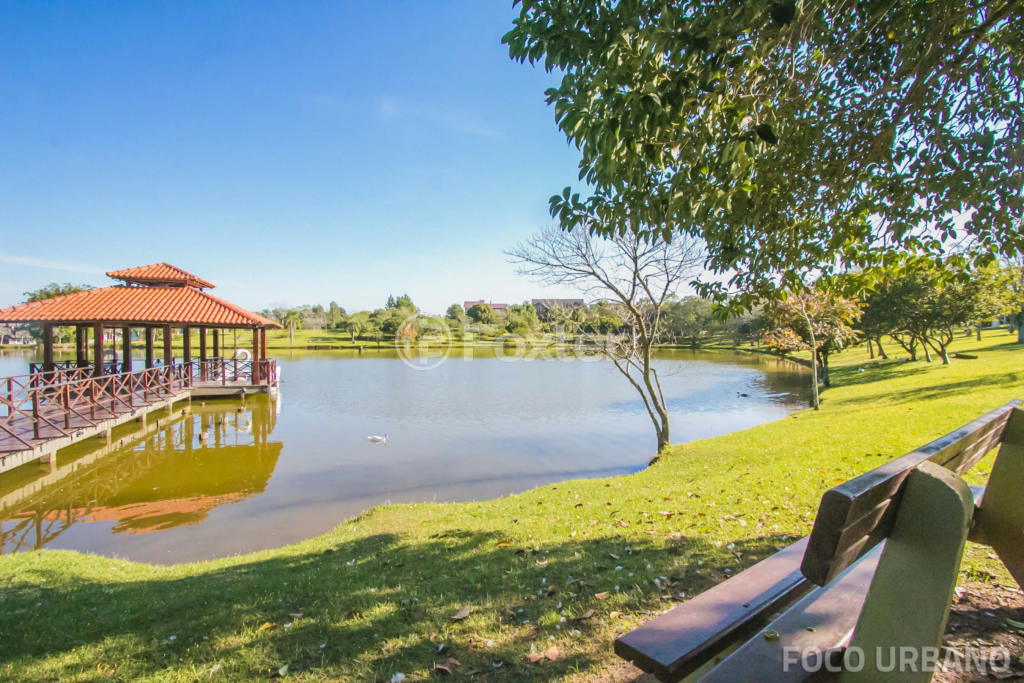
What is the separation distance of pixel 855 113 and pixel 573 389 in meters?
21.8

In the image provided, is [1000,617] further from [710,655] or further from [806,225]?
[806,225]

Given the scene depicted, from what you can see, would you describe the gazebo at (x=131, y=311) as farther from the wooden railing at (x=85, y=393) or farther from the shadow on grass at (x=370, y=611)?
the shadow on grass at (x=370, y=611)

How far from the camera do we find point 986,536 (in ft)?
7.93

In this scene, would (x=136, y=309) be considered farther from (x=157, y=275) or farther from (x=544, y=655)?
(x=544, y=655)

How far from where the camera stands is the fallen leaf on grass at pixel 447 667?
95.3 inches

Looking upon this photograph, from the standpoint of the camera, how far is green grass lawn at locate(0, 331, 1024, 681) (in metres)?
2.67

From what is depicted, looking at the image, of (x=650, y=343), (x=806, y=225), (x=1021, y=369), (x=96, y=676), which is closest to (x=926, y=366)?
(x=1021, y=369)

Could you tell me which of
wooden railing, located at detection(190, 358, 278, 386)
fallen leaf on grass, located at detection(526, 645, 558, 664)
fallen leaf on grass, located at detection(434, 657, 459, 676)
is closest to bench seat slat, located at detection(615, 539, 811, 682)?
fallen leaf on grass, located at detection(526, 645, 558, 664)

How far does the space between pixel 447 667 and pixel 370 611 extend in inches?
38.5

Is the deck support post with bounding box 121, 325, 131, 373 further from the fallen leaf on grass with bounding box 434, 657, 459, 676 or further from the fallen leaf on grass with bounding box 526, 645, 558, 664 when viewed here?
the fallen leaf on grass with bounding box 526, 645, 558, 664

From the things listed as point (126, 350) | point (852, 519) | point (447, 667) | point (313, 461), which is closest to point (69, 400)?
point (313, 461)

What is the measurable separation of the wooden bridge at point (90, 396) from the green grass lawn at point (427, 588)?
615 cm

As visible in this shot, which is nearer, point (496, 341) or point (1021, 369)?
point (1021, 369)

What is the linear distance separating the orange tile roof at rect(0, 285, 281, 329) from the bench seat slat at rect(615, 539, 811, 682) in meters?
19.7
